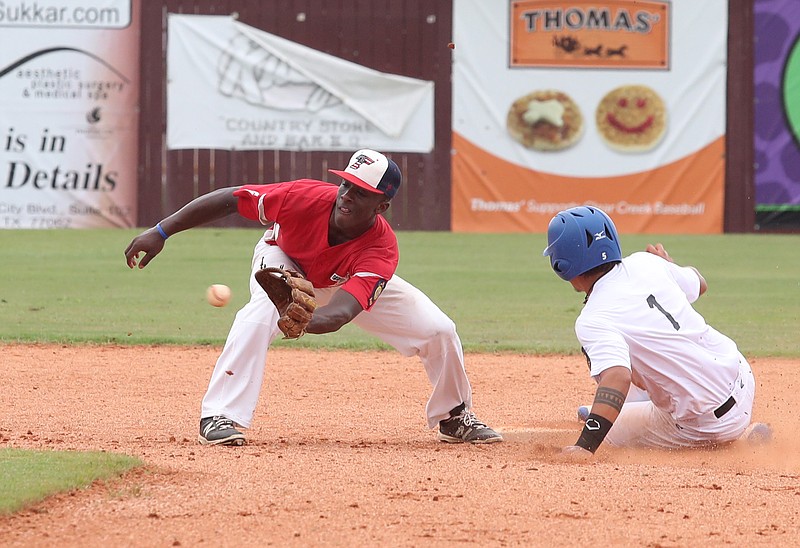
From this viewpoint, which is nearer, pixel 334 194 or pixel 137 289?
pixel 334 194

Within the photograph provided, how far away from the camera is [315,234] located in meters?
5.94

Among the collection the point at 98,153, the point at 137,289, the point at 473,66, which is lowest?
the point at 137,289

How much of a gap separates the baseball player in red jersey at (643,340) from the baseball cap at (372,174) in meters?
0.79

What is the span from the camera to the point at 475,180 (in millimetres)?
19812

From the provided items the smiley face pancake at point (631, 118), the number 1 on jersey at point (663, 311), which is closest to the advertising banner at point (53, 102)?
the smiley face pancake at point (631, 118)

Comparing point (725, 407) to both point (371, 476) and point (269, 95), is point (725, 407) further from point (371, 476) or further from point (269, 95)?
point (269, 95)

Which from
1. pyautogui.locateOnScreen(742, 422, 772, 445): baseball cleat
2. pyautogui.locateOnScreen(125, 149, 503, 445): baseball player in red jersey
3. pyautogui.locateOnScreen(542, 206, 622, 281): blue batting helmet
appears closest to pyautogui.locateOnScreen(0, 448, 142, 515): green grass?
pyautogui.locateOnScreen(125, 149, 503, 445): baseball player in red jersey

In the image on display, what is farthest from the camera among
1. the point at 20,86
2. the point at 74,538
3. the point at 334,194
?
the point at 20,86

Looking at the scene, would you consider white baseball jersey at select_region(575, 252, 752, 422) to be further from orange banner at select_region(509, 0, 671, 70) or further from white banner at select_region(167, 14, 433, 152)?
orange banner at select_region(509, 0, 671, 70)

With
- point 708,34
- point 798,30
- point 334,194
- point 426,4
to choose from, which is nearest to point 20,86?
point 426,4

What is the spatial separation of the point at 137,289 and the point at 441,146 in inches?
301

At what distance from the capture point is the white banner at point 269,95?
1928cm

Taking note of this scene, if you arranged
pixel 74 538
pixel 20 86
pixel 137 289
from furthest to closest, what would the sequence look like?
1. pixel 20 86
2. pixel 137 289
3. pixel 74 538

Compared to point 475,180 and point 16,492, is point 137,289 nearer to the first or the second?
point 475,180
